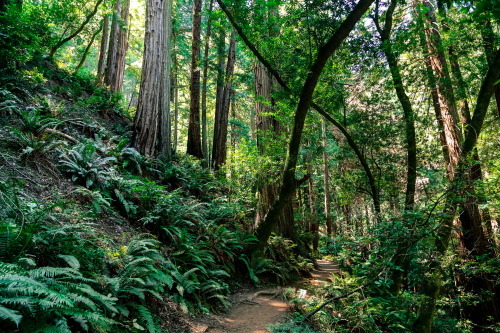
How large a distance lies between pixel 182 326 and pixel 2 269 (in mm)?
2446

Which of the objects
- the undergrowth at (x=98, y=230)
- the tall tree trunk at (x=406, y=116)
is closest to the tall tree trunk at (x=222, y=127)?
the undergrowth at (x=98, y=230)

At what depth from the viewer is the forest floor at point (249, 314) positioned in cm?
409

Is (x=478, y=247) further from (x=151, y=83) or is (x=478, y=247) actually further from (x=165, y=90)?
(x=151, y=83)

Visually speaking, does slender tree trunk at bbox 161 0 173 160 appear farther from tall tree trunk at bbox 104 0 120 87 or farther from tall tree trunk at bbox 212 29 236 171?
tall tree trunk at bbox 104 0 120 87

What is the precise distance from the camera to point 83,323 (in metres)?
2.21

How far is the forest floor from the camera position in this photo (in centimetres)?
409

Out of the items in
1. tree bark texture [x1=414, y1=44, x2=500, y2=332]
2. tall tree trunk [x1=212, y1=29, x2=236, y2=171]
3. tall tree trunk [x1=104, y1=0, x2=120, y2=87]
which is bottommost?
tree bark texture [x1=414, y1=44, x2=500, y2=332]

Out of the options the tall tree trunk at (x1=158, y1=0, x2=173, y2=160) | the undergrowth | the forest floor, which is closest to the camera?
the undergrowth

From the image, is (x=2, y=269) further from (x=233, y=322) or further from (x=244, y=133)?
(x=244, y=133)

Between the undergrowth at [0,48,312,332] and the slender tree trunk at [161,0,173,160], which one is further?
the slender tree trunk at [161,0,173,160]

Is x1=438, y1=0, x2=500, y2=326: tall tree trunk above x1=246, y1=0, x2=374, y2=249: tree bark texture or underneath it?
underneath

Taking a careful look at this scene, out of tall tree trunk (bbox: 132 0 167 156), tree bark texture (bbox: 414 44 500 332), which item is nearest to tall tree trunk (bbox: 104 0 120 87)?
tall tree trunk (bbox: 132 0 167 156)

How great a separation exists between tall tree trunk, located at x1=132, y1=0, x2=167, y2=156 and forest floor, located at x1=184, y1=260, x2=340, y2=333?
489 centimetres

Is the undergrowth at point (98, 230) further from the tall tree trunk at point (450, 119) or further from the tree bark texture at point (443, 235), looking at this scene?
the tall tree trunk at point (450, 119)
